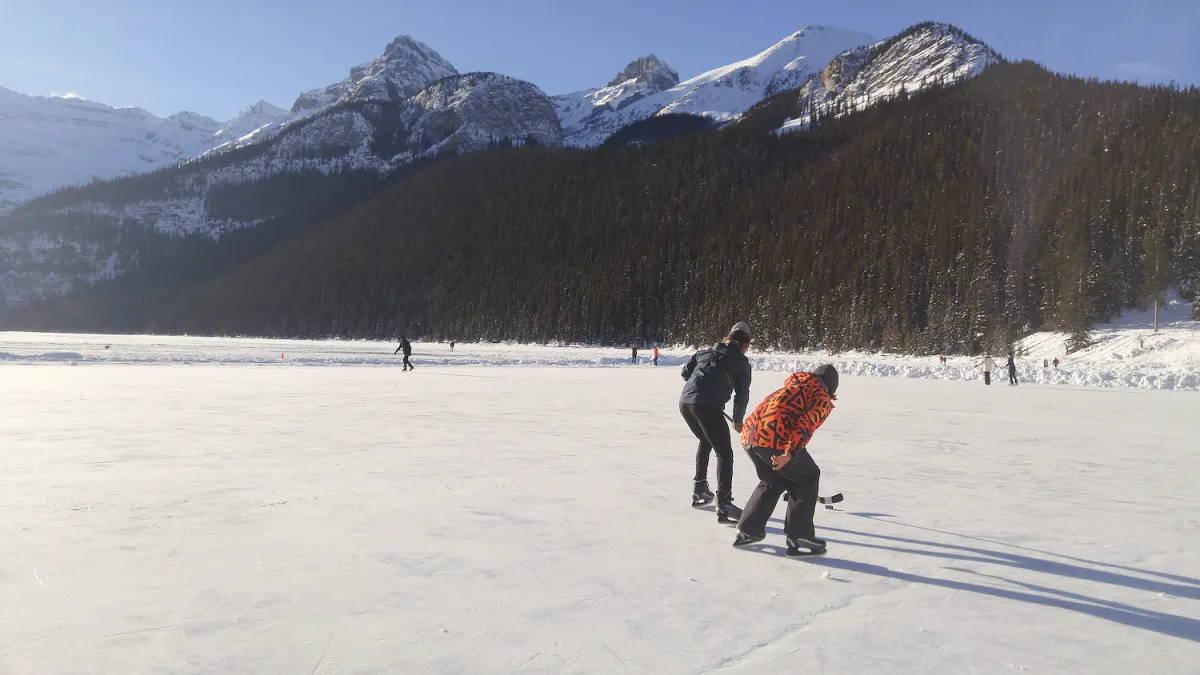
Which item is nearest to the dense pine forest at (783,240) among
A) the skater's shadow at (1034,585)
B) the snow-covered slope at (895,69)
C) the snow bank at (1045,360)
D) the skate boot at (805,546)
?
the snow bank at (1045,360)

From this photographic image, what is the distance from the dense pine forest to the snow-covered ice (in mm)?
48137

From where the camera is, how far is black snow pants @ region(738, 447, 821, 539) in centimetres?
434

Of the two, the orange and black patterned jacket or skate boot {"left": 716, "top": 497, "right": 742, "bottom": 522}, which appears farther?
skate boot {"left": 716, "top": 497, "right": 742, "bottom": 522}

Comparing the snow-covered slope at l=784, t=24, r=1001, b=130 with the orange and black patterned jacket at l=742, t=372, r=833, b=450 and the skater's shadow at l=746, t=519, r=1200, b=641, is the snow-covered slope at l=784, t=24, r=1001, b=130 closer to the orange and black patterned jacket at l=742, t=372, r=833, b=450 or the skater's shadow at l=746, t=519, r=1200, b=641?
the skater's shadow at l=746, t=519, r=1200, b=641

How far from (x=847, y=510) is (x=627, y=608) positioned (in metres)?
3.16

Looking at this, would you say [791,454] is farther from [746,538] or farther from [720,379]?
[720,379]

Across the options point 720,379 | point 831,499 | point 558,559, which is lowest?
point 558,559

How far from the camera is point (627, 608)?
11.4 ft

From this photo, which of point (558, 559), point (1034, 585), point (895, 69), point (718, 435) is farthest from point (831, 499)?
point (895, 69)

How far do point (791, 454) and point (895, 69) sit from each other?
646 feet

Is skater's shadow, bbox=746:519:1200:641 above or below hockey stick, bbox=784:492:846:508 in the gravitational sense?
below

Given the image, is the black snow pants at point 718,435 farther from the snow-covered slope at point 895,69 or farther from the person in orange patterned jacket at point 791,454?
the snow-covered slope at point 895,69

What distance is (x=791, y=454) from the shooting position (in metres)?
4.24

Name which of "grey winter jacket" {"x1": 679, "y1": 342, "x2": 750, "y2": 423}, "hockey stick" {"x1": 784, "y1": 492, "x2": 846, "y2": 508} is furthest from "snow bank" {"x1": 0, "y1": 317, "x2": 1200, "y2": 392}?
"grey winter jacket" {"x1": 679, "y1": 342, "x2": 750, "y2": 423}
